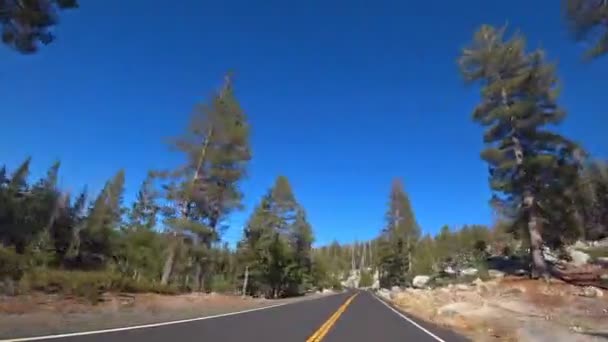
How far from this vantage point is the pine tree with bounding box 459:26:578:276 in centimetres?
2791

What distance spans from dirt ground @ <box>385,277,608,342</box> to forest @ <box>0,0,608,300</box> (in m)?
2.70

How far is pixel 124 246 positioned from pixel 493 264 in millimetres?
37211

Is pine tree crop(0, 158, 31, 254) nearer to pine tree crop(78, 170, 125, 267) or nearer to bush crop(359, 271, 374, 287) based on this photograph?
pine tree crop(78, 170, 125, 267)

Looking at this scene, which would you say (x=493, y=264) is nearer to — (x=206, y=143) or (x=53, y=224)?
(x=206, y=143)

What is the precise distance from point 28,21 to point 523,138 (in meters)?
28.3

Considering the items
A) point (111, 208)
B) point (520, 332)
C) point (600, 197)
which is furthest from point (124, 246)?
point (600, 197)

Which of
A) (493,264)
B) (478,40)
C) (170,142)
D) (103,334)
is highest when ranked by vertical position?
(478,40)

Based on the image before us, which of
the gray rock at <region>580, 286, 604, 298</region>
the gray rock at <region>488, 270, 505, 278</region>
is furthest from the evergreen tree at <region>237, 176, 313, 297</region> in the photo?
the gray rock at <region>580, 286, 604, 298</region>

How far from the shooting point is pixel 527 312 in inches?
813

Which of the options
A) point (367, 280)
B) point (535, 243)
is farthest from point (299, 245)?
point (367, 280)

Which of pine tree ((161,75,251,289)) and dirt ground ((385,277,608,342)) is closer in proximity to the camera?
dirt ground ((385,277,608,342))

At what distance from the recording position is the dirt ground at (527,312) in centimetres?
1398

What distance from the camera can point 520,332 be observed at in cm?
1431

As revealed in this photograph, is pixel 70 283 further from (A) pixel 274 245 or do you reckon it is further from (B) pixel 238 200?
(A) pixel 274 245
